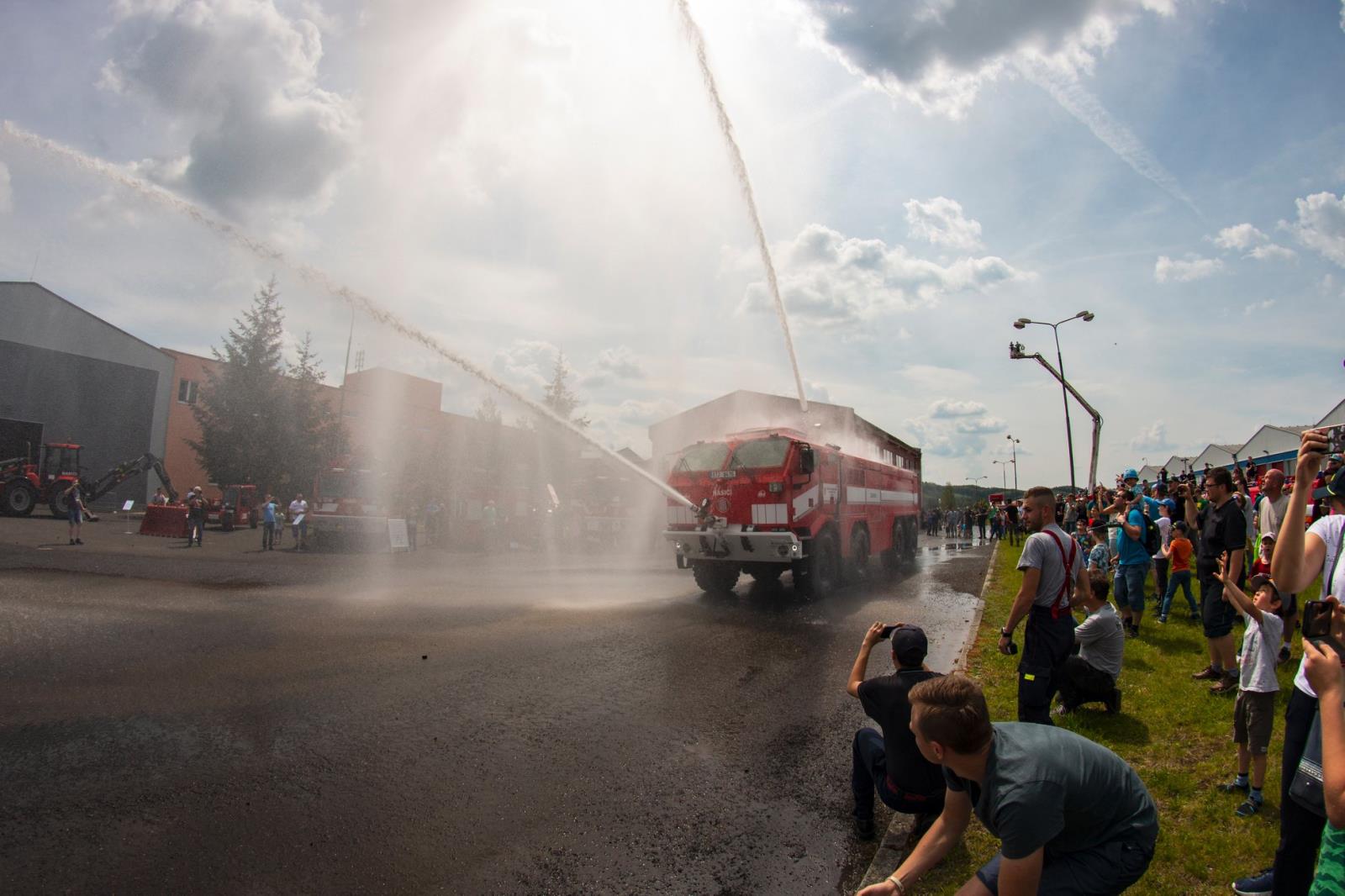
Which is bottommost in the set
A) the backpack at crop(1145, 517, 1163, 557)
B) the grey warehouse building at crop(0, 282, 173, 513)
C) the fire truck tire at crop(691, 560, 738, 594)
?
the fire truck tire at crop(691, 560, 738, 594)

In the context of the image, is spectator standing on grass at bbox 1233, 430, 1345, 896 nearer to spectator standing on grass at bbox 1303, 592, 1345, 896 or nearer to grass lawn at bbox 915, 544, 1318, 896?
spectator standing on grass at bbox 1303, 592, 1345, 896

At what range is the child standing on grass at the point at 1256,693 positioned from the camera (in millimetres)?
4098

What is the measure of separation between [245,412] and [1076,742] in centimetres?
3814

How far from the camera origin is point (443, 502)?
1110 inches

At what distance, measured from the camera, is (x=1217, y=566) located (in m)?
6.93

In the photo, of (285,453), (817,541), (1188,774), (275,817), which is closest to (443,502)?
(285,453)

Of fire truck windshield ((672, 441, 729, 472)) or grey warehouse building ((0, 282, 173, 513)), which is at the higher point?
grey warehouse building ((0, 282, 173, 513))

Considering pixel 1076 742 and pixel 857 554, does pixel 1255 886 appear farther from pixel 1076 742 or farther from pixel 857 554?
pixel 857 554

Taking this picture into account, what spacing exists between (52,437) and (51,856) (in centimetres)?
4024

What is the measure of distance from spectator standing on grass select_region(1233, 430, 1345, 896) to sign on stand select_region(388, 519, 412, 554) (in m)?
22.4

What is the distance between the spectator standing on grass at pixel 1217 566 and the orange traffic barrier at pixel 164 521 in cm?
2730

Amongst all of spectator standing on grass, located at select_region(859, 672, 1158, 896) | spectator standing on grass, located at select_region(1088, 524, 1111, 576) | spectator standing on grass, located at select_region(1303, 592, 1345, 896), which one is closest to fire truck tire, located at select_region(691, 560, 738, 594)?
spectator standing on grass, located at select_region(1088, 524, 1111, 576)

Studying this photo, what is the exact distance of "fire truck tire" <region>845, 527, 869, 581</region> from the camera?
14797 mm

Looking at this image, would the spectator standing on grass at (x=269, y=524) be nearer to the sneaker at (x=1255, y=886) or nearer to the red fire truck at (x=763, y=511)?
the red fire truck at (x=763, y=511)
